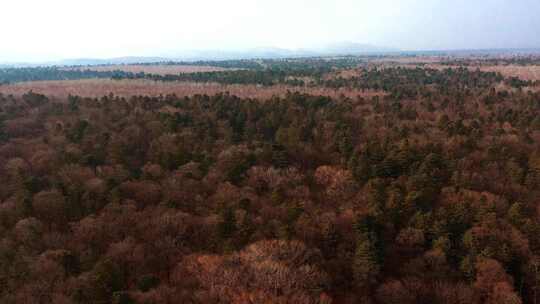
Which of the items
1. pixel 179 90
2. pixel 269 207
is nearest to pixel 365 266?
pixel 269 207

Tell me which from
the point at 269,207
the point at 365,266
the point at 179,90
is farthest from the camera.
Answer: the point at 179,90

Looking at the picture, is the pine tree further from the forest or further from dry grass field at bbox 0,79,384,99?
dry grass field at bbox 0,79,384,99

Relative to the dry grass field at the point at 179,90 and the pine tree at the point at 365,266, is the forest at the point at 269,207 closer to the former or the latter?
the pine tree at the point at 365,266

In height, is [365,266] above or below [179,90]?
below

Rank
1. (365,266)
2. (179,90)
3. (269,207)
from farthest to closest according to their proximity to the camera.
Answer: (179,90)
(269,207)
(365,266)

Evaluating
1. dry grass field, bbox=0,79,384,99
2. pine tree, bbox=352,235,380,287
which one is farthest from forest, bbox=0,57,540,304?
dry grass field, bbox=0,79,384,99

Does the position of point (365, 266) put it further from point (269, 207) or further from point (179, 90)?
point (179, 90)

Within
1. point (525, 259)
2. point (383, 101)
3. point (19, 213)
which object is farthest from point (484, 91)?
point (19, 213)

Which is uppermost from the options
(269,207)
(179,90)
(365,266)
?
(179,90)
